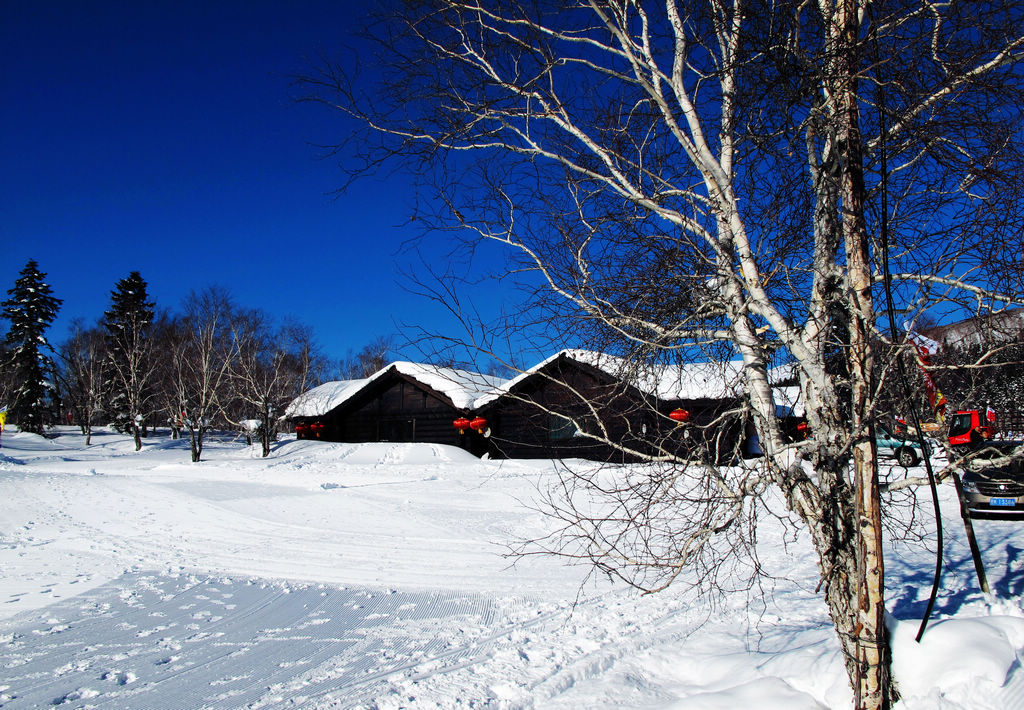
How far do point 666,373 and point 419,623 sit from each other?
3546 millimetres

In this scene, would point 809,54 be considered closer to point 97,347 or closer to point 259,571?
point 259,571

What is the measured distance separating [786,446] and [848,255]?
1108mm

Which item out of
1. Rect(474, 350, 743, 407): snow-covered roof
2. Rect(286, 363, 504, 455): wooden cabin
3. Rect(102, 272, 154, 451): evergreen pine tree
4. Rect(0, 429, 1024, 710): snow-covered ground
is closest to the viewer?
Rect(474, 350, 743, 407): snow-covered roof

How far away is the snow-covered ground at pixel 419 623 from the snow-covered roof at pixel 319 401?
15.7 meters

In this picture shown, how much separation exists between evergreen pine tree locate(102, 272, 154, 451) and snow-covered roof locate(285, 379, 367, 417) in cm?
880

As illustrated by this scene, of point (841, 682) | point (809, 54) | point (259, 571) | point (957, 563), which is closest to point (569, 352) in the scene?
point (809, 54)

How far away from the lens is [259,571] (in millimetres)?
7801

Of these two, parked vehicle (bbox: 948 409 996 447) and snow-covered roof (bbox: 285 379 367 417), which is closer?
parked vehicle (bbox: 948 409 996 447)

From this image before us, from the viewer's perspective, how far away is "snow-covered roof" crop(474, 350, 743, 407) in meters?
3.64

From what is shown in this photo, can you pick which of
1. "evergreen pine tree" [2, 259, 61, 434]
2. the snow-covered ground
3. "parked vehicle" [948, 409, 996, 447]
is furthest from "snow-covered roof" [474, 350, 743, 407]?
"evergreen pine tree" [2, 259, 61, 434]

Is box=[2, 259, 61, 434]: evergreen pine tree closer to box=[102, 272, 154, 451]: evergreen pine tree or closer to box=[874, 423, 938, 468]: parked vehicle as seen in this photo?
box=[102, 272, 154, 451]: evergreen pine tree

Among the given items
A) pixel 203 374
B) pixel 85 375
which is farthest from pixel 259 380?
pixel 85 375

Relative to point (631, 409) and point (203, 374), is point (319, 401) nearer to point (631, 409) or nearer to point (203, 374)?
point (203, 374)

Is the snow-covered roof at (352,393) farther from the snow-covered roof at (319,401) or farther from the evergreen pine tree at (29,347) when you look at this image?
the evergreen pine tree at (29,347)
